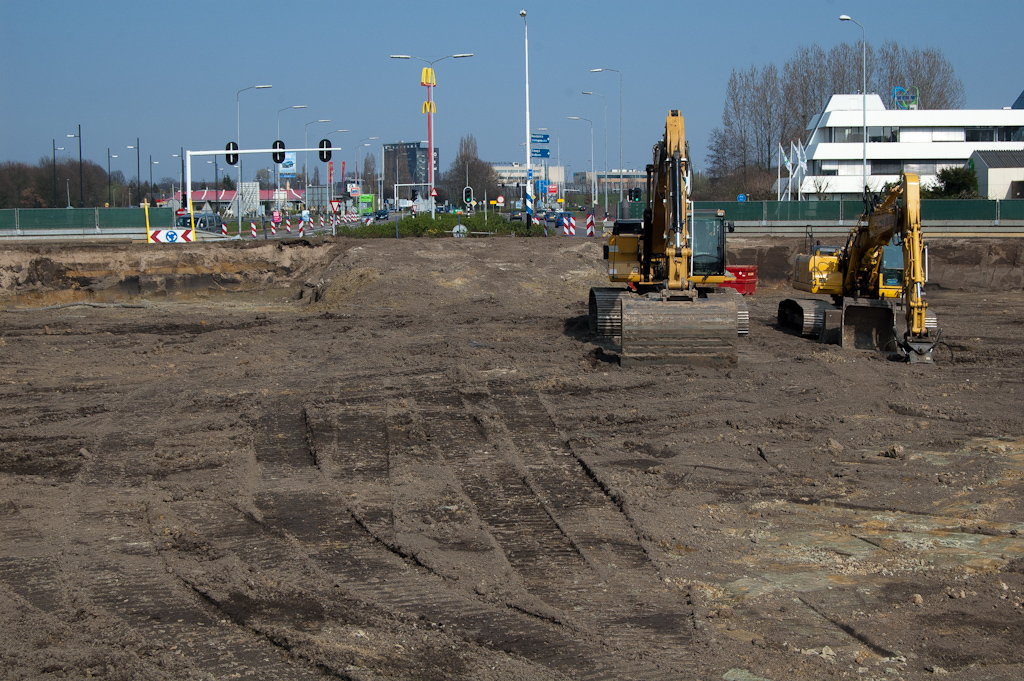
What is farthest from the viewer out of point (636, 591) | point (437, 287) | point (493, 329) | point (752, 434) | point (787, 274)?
point (787, 274)

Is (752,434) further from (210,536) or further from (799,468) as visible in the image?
(210,536)

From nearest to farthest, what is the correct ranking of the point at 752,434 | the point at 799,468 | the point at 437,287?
the point at 799,468 → the point at 752,434 → the point at 437,287

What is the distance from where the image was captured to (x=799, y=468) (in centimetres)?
834

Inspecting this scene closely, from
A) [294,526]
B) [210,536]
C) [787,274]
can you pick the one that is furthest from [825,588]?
[787,274]

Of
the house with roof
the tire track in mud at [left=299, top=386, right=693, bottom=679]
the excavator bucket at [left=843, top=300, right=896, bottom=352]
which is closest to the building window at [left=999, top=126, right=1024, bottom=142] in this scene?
the house with roof

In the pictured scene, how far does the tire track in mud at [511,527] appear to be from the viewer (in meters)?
5.06

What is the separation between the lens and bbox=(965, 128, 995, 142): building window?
78375 mm

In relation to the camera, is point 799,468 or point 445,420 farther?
point 445,420

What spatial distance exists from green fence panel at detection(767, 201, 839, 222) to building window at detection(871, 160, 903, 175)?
4493cm

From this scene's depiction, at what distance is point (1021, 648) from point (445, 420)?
261 inches

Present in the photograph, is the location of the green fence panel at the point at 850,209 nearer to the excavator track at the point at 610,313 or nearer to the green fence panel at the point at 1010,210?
the green fence panel at the point at 1010,210

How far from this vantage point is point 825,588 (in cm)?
568

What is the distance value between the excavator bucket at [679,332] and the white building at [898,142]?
222 ft

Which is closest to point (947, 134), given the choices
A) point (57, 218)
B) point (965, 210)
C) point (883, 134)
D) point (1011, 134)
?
point (883, 134)
